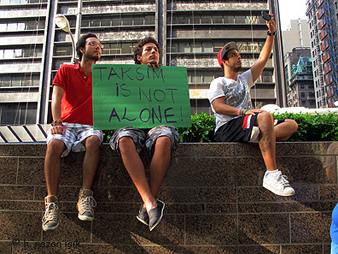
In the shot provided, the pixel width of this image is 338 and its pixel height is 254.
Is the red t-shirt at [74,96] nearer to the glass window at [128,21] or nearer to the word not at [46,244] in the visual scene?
the word not at [46,244]

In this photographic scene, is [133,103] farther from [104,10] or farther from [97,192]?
[104,10]

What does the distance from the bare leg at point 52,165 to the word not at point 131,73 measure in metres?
0.81

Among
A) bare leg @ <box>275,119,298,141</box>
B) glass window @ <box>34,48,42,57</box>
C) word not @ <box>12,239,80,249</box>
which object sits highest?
glass window @ <box>34,48,42,57</box>

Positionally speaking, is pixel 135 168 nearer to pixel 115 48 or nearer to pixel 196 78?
pixel 196 78

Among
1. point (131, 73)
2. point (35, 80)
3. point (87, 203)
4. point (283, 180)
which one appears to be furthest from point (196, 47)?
point (87, 203)

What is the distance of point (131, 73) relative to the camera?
7.86 ft

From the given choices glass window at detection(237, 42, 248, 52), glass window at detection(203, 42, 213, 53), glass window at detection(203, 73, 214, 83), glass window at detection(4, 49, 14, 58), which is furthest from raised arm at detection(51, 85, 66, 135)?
glass window at detection(4, 49, 14, 58)

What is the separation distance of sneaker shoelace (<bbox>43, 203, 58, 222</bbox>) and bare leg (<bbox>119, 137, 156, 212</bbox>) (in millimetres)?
687

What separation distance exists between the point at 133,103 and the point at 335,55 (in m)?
65.9

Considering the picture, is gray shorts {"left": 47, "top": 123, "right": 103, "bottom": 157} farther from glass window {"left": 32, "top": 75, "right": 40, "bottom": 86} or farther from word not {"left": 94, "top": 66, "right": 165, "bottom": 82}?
glass window {"left": 32, "top": 75, "right": 40, "bottom": 86}

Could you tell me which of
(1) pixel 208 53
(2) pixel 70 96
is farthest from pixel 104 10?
(2) pixel 70 96

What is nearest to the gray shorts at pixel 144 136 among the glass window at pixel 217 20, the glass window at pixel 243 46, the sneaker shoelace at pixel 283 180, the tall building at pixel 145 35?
the sneaker shoelace at pixel 283 180

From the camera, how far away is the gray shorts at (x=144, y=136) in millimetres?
2039

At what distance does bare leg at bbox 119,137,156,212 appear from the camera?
72.2 inches
